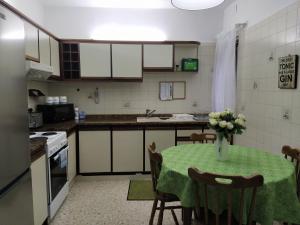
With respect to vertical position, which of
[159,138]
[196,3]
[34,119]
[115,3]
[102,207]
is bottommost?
[102,207]

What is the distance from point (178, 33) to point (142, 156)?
2131 mm

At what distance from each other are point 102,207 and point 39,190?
34.1 inches

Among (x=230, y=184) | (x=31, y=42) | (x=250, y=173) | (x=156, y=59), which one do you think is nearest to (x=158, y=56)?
(x=156, y=59)

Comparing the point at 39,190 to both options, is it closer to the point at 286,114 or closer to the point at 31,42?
the point at 31,42

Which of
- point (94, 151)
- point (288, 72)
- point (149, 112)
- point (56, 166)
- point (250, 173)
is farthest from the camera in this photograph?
point (149, 112)

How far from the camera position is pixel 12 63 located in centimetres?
141

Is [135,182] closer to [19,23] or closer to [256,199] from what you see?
[256,199]

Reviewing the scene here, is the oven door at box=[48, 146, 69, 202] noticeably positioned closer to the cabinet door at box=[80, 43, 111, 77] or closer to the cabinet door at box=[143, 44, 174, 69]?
the cabinet door at box=[80, 43, 111, 77]

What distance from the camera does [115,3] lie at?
371 cm

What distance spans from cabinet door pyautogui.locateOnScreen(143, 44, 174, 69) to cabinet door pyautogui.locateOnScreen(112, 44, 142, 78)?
0.12 metres

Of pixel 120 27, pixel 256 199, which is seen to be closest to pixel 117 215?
pixel 256 199

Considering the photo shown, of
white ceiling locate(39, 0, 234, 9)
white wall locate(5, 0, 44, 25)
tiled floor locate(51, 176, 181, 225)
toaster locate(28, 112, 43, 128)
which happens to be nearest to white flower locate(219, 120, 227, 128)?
tiled floor locate(51, 176, 181, 225)

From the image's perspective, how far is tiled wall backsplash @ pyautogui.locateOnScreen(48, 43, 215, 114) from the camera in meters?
4.05

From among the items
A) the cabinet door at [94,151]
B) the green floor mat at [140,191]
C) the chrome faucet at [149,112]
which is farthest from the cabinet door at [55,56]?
the green floor mat at [140,191]
